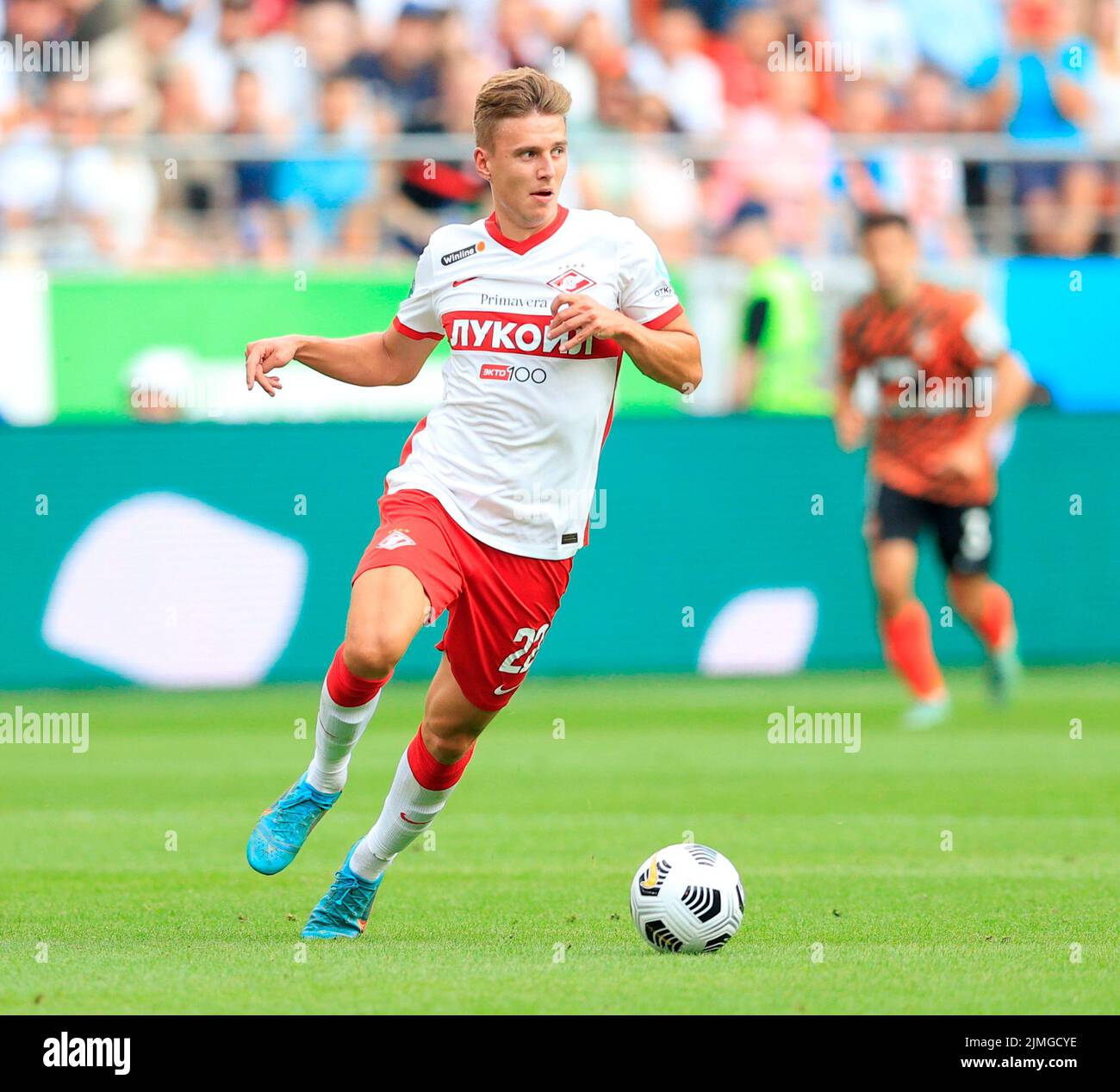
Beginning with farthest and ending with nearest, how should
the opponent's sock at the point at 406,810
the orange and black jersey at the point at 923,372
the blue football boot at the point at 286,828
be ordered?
the orange and black jersey at the point at 923,372 → the opponent's sock at the point at 406,810 → the blue football boot at the point at 286,828

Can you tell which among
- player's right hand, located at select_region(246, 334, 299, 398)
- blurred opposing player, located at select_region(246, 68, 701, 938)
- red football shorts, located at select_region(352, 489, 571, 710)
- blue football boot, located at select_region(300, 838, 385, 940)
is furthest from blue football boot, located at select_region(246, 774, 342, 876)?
player's right hand, located at select_region(246, 334, 299, 398)

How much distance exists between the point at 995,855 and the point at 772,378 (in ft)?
26.3

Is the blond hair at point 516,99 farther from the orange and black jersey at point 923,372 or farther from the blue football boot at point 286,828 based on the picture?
the orange and black jersey at point 923,372

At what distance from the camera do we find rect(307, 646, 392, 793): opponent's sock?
6.39 metres

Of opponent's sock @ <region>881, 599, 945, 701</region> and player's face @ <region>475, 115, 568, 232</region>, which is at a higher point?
player's face @ <region>475, 115, 568, 232</region>

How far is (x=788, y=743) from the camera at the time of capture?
1249 centimetres

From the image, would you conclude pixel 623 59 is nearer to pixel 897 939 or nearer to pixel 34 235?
pixel 34 235

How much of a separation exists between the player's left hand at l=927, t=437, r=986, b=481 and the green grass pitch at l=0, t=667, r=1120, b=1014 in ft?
5.17

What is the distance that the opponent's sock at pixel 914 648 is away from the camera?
42.3ft

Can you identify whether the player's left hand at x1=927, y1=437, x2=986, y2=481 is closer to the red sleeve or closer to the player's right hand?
the red sleeve

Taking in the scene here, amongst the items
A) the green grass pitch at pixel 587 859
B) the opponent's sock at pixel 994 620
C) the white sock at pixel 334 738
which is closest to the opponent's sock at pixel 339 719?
the white sock at pixel 334 738

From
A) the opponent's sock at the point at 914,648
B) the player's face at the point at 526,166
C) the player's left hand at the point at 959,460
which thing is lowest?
the opponent's sock at the point at 914,648

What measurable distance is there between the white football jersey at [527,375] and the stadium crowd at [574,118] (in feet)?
30.7

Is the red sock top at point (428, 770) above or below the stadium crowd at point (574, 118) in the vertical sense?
below
